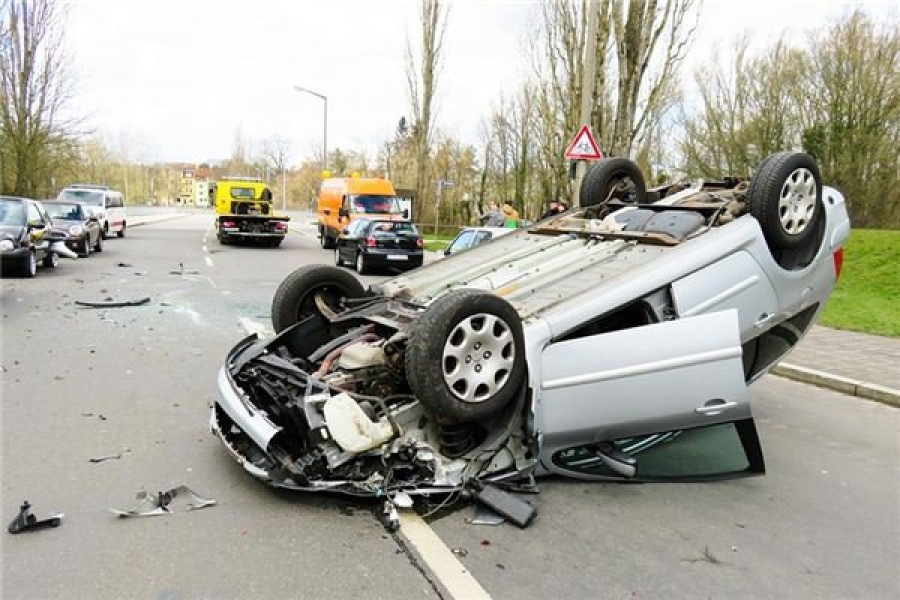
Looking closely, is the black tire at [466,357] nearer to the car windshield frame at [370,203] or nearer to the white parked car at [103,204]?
the car windshield frame at [370,203]

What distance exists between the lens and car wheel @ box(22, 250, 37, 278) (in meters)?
13.2

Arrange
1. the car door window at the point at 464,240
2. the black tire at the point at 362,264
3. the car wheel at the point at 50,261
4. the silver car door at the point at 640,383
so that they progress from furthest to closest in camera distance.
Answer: the black tire at the point at 362,264
the car wheel at the point at 50,261
the car door window at the point at 464,240
the silver car door at the point at 640,383

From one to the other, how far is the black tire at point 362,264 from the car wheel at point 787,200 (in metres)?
13.8

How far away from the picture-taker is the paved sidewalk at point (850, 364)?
696 cm

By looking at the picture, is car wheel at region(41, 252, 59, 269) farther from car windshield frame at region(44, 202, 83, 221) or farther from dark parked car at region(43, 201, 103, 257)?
car windshield frame at region(44, 202, 83, 221)

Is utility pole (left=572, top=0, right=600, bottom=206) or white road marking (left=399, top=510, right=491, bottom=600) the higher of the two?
utility pole (left=572, top=0, right=600, bottom=206)

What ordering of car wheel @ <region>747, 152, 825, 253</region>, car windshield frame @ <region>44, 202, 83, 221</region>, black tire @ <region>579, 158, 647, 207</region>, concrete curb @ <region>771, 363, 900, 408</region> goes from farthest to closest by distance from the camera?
car windshield frame @ <region>44, 202, 83, 221</region>, concrete curb @ <region>771, 363, 900, 408</region>, black tire @ <region>579, 158, 647, 207</region>, car wheel @ <region>747, 152, 825, 253</region>

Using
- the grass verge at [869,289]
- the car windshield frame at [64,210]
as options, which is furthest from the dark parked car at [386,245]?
the grass verge at [869,289]

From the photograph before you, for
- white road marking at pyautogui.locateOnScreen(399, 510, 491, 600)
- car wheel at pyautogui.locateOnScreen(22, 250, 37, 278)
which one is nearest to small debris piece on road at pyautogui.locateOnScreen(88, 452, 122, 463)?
white road marking at pyautogui.locateOnScreen(399, 510, 491, 600)

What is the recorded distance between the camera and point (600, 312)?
3971mm

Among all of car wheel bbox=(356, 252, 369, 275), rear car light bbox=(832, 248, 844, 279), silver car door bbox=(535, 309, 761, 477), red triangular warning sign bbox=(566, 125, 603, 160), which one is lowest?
car wheel bbox=(356, 252, 369, 275)

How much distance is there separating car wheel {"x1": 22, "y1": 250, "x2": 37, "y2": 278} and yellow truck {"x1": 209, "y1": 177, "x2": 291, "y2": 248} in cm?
1154

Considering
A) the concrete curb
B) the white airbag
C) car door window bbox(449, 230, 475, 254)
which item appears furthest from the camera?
car door window bbox(449, 230, 475, 254)

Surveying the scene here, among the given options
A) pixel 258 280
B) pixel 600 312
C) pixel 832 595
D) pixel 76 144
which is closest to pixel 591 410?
pixel 600 312
